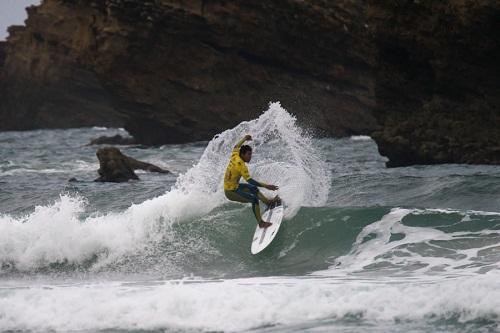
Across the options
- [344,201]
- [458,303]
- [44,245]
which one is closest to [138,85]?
[344,201]

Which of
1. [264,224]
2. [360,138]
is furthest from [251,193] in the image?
[360,138]

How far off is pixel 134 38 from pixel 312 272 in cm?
2698

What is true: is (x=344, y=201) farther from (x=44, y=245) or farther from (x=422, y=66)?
(x=44, y=245)

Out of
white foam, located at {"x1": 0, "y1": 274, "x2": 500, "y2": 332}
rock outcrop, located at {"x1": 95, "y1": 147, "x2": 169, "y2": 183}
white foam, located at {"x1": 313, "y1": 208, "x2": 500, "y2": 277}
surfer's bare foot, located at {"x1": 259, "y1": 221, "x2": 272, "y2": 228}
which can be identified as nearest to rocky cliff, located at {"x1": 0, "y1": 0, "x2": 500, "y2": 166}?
rock outcrop, located at {"x1": 95, "y1": 147, "x2": 169, "y2": 183}

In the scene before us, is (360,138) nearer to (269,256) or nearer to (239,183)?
(239,183)

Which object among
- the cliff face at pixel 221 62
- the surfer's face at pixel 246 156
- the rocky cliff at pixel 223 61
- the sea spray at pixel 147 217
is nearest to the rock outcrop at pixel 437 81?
the sea spray at pixel 147 217

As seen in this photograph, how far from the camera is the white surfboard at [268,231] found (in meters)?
15.5

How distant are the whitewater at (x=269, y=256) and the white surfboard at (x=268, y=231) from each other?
15 cm

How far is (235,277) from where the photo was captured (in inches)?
568

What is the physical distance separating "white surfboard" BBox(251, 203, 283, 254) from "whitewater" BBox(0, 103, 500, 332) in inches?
5.8

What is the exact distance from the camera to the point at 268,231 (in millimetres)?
15664

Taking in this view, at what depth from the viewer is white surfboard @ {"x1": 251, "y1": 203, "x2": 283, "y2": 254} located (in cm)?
1545

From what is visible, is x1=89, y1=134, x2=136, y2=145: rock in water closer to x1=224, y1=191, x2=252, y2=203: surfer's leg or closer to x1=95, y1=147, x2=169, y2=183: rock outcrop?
x1=95, y1=147, x2=169, y2=183: rock outcrop

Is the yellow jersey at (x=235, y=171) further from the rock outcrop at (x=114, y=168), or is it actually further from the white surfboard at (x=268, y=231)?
the rock outcrop at (x=114, y=168)
